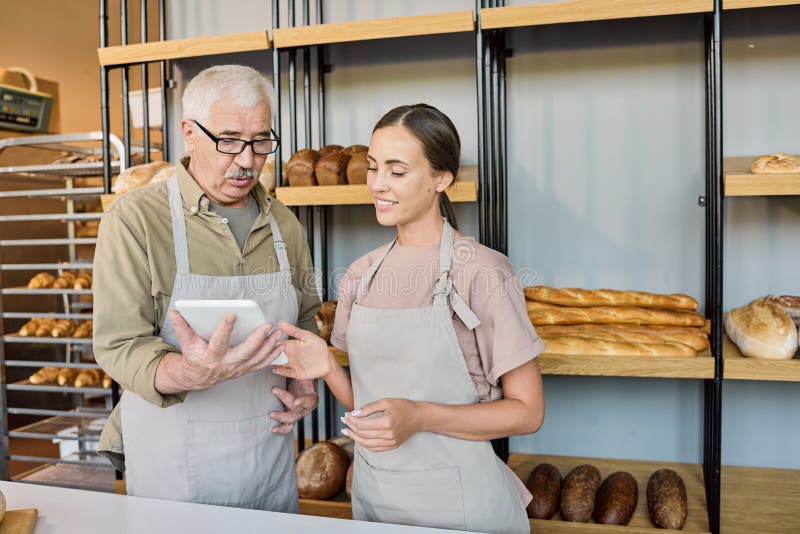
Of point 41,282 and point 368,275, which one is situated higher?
point 368,275

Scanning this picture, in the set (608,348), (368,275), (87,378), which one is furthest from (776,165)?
(87,378)

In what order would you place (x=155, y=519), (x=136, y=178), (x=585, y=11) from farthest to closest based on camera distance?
(x=136, y=178)
(x=585, y=11)
(x=155, y=519)

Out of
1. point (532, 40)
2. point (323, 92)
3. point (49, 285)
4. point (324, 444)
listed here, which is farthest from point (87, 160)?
point (532, 40)

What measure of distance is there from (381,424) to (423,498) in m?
0.29

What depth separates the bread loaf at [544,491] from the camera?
2.12 meters

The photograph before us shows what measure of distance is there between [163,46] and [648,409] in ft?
7.28

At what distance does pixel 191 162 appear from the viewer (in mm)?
1661

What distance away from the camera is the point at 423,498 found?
1450 mm

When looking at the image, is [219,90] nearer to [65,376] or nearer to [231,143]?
[231,143]

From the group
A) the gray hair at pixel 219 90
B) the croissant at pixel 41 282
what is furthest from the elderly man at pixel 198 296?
the croissant at pixel 41 282

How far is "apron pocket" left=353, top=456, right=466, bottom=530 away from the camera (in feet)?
4.72

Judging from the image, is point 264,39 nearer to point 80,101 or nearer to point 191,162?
point 191,162

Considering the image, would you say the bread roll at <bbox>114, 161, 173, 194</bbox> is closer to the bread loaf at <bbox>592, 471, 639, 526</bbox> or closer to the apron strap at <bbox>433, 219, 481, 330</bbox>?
the apron strap at <bbox>433, 219, 481, 330</bbox>

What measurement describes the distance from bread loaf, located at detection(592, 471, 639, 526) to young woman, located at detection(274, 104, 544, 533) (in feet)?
2.14
